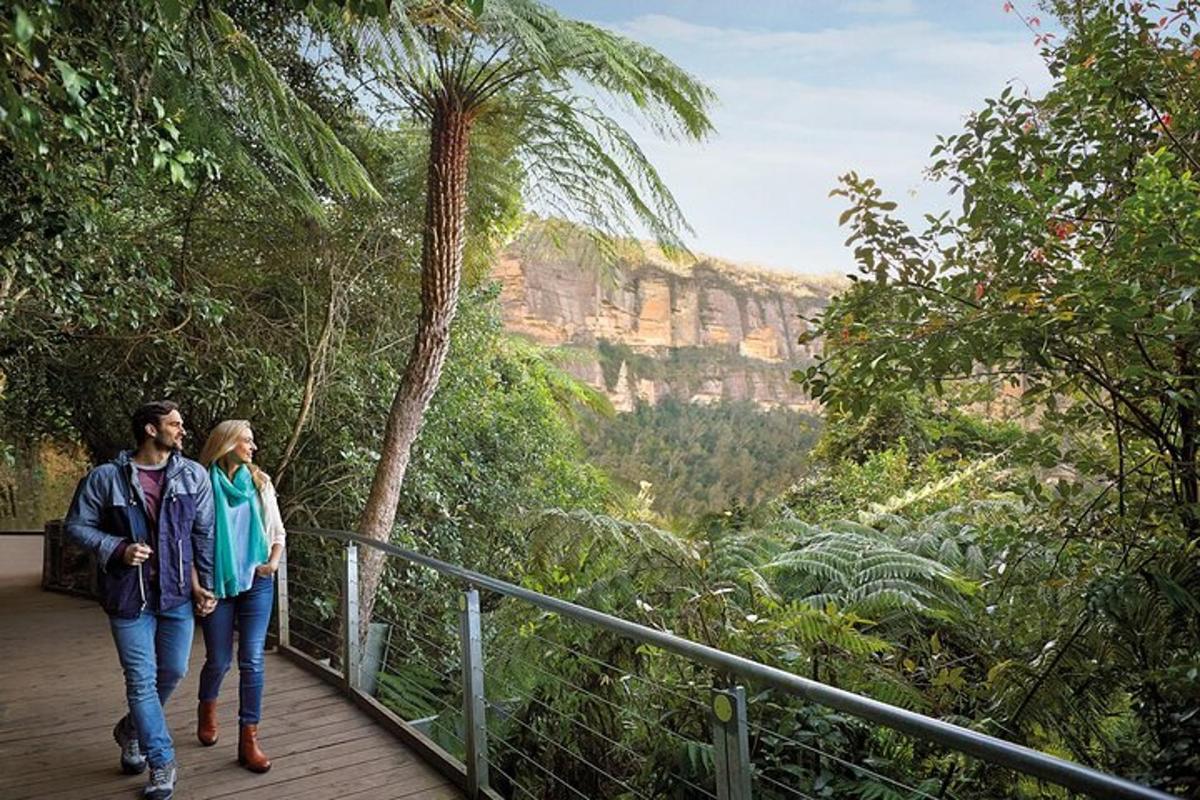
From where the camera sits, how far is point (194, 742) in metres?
3.55

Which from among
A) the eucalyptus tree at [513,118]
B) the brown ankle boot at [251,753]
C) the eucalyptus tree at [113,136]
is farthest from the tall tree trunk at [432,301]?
the brown ankle boot at [251,753]

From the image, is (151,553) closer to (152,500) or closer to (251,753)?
(152,500)

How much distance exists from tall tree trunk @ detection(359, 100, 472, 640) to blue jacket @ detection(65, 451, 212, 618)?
10.4 feet

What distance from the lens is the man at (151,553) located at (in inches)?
111

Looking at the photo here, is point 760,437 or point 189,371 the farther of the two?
point 760,437

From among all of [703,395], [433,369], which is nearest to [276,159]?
[433,369]

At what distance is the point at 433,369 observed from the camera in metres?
6.27

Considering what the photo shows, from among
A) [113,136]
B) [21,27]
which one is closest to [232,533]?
[113,136]

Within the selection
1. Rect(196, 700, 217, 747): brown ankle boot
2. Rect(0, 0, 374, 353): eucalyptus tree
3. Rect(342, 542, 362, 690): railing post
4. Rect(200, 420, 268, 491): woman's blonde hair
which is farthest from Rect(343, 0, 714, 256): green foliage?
Rect(196, 700, 217, 747): brown ankle boot

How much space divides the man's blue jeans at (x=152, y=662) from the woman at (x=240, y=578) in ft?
0.64

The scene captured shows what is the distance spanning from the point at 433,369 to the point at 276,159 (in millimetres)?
1890

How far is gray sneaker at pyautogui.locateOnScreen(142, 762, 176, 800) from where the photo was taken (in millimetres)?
2922

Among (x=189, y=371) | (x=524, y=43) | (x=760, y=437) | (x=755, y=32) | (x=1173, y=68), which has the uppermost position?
(x=755, y=32)

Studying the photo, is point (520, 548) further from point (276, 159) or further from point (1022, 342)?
point (1022, 342)
